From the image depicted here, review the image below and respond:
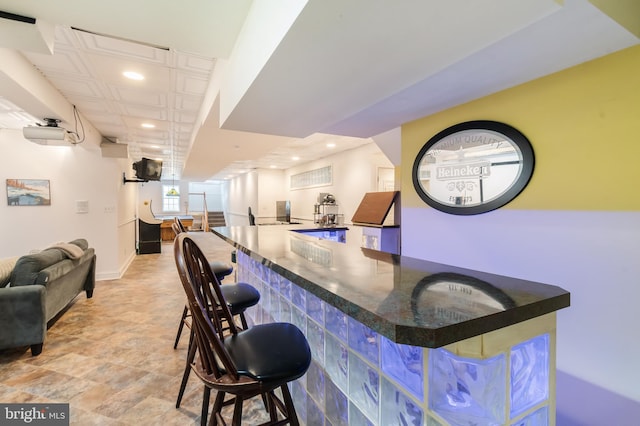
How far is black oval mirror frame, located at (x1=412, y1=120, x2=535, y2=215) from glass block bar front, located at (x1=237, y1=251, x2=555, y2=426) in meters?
1.20

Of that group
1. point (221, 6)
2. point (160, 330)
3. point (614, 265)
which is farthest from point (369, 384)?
point (160, 330)

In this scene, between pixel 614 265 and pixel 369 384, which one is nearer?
pixel 369 384

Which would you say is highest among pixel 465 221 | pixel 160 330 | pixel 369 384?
pixel 465 221

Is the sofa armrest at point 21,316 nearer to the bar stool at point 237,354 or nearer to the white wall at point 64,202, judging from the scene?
the bar stool at point 237,354

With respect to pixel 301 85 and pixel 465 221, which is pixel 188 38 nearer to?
pixel 301 85

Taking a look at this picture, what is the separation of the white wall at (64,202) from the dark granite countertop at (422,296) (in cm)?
492

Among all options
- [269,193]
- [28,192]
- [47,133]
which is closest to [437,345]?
[47,133]

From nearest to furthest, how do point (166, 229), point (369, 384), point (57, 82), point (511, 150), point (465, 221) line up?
point (369, 384) → point (511, 150) → point (465, 221) → point (57, 82) → point (166, 229)

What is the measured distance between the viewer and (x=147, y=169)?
5.56 metres

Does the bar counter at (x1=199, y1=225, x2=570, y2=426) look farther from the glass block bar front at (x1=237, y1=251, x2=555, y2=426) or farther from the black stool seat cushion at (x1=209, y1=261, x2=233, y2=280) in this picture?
the black stool seat cushion at (x1=209, y1=261, x2=233, y2=280)

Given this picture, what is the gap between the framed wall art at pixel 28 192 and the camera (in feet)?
14.4

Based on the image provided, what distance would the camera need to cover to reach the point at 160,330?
294 cm

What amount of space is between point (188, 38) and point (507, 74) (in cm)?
189
